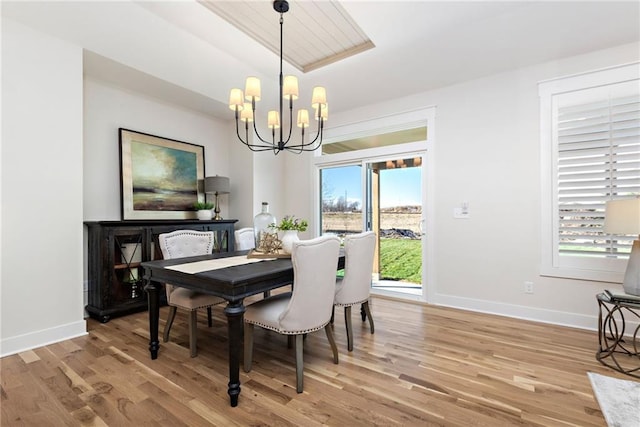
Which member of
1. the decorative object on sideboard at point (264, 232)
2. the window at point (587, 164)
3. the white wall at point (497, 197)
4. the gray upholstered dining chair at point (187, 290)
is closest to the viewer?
the gray upholstered dining chair at point (187, 290)

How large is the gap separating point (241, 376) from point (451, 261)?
2.78 m

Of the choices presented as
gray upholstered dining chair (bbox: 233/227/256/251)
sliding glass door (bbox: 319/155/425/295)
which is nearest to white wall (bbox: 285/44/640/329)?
sliding glass door (bbox: 319/155/425/295)

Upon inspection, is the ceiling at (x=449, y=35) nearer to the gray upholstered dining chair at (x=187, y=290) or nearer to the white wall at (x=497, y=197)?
the white wall at (x=497, y=197)

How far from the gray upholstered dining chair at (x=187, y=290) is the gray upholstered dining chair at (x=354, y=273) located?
973 mm

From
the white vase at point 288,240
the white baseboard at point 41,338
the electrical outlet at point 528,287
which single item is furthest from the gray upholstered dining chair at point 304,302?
the electrical outlet at point 528,287

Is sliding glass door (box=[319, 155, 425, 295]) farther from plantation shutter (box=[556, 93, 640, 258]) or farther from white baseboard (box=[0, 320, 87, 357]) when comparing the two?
white baseboard (box=[0, 320, 87, 357])

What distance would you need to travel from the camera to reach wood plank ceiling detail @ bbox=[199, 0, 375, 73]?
257 centimetres

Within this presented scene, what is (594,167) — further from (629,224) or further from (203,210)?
(203,210)

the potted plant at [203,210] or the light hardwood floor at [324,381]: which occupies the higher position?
the potted plant at [203,210]

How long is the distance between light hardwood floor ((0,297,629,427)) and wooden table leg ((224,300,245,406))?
0.33 feet

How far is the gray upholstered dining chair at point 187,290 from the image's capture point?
2338mm

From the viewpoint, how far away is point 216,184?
432 cm

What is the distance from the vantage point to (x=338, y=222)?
15.5 feet

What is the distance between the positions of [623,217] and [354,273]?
2085 mm
